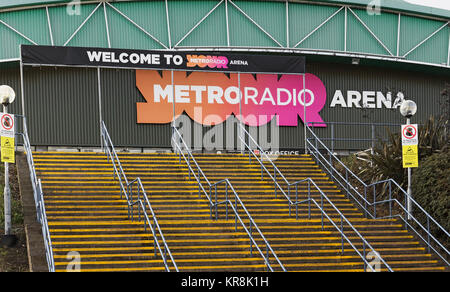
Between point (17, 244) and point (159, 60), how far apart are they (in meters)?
9.72

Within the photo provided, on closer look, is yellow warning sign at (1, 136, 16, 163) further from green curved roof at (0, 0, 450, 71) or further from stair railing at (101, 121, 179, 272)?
green curved roof at (0, 0, 450, 71)

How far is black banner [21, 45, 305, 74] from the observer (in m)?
23.2

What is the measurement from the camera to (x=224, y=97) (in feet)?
88.8

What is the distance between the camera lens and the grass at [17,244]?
1562 cm

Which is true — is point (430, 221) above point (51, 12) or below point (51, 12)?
below

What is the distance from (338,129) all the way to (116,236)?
1416 cm

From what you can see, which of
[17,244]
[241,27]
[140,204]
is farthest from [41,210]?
[241,27]

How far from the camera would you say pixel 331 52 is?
2838cm

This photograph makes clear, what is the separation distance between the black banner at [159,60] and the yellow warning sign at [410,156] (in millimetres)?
6746

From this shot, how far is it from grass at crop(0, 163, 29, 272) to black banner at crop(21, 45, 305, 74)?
4.58 metres

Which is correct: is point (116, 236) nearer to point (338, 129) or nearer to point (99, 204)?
point (99, 204)

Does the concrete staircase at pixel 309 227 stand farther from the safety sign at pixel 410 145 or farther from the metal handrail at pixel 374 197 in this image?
the safety sign at pixel 410 145
